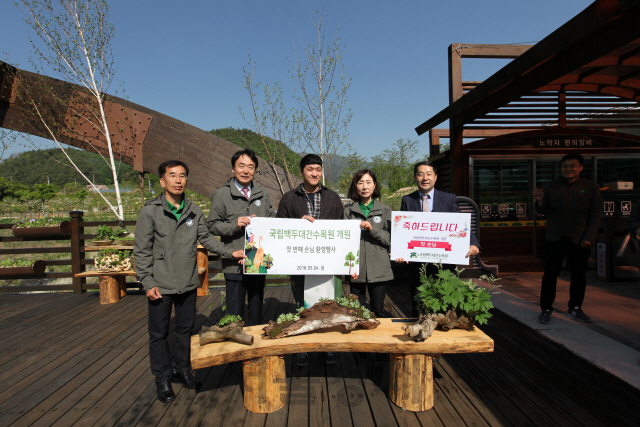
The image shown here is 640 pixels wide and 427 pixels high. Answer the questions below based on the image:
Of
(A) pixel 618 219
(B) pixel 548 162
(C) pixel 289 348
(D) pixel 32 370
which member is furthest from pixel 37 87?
(A) pixel 618 219

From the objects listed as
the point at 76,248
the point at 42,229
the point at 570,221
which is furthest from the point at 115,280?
the point at 570,221

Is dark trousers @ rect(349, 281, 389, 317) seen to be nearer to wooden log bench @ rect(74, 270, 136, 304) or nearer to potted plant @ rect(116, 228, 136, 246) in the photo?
wooden log bench @ rect(74, 270, 136, 304)

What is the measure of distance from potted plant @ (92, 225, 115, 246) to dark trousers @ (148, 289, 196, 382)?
140 inches

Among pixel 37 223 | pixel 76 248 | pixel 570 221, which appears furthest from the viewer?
pixel 37 223

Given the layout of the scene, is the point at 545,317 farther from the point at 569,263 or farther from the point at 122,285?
the point at 122,285

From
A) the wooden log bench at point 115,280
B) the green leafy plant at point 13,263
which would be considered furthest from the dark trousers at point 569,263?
the green leafy plant at point 13,263

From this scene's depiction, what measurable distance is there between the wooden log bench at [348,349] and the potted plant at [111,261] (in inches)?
144

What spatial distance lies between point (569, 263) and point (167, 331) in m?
4.08

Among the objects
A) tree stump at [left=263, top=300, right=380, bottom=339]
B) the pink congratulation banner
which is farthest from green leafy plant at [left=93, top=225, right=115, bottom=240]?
the pink congratulation banner

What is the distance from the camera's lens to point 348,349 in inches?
89.6

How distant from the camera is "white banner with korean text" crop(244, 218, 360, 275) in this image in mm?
2713

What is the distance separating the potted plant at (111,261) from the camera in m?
5.18

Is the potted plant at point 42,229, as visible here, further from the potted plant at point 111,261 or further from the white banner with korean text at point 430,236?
the white banner with korean text at point 430,236

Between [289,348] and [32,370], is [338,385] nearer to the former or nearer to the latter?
[289,348]
